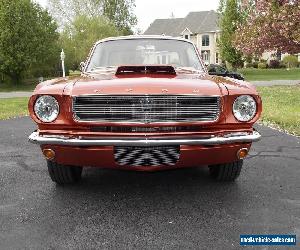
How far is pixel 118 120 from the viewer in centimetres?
371

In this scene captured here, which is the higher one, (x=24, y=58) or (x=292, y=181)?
(x=24, y=58)

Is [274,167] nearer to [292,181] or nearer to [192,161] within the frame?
[292,181]

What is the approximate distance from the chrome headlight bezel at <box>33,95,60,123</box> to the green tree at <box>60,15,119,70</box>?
35495mm

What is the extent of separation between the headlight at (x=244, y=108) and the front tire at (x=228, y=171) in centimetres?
74

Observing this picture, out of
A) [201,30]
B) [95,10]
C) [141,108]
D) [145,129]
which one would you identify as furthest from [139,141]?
[201,30]

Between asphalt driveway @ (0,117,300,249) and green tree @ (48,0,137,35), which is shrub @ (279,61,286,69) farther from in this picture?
asphalt driveway @ (0,117,300,249)

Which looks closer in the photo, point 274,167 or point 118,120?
point 118,120

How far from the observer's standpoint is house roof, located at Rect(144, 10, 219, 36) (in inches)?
2324

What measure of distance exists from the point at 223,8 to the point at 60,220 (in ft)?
141

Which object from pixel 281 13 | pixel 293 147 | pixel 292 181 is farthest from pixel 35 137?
pixel 281 13

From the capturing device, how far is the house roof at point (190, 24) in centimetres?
5904

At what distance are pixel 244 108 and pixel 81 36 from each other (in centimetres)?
3815

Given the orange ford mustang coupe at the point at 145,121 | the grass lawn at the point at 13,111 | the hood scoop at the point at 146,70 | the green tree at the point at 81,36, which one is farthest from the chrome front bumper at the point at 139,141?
the green tree at the point at 81,36

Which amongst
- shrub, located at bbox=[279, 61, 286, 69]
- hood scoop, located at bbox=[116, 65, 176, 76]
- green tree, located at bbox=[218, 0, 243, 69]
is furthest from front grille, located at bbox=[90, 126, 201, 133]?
shrub, located at bbox=[279, 61, 286, 69]
